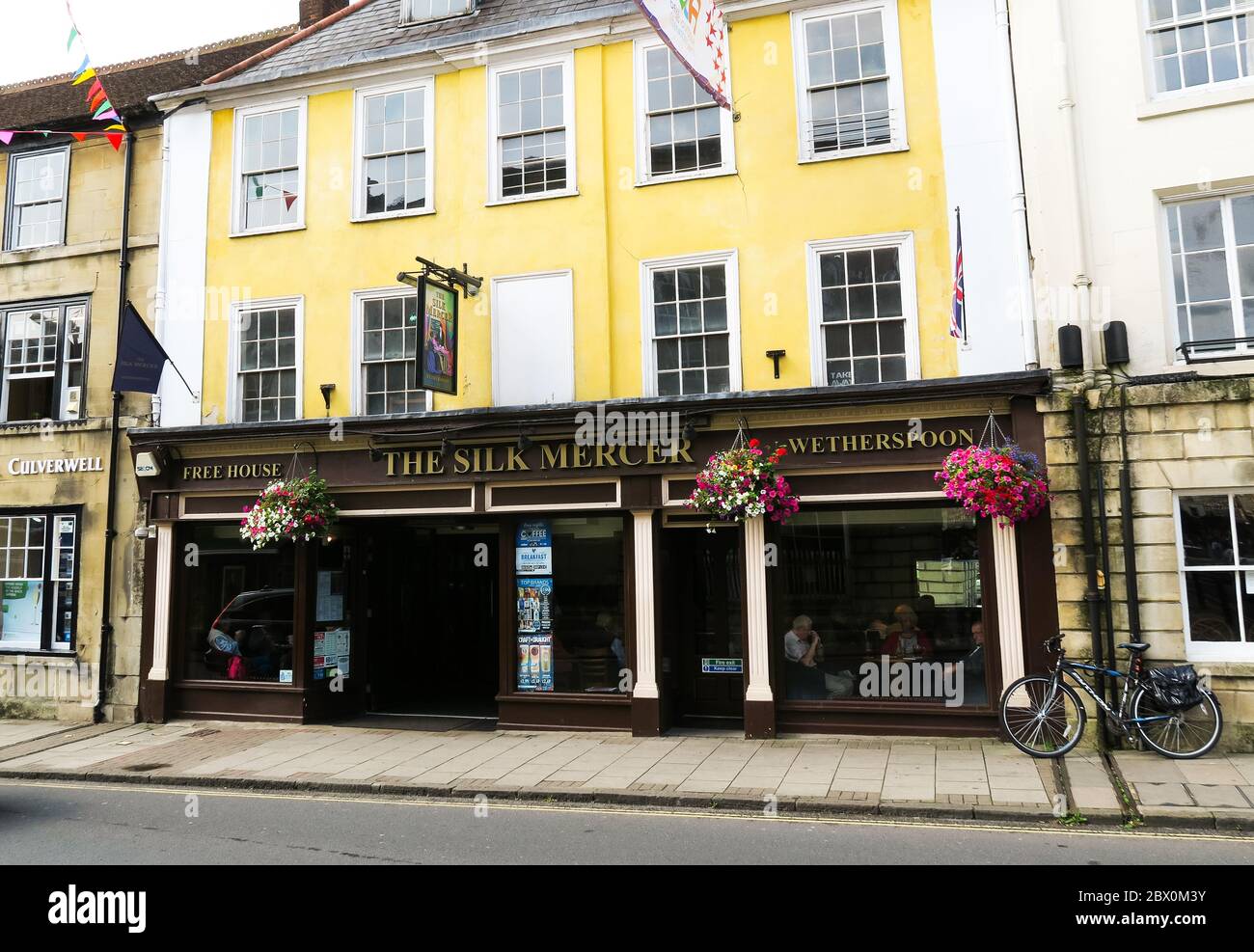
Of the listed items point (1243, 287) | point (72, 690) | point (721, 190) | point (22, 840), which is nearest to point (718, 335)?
point (721, 190)

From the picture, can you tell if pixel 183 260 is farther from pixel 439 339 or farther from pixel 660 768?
pixel 660 768

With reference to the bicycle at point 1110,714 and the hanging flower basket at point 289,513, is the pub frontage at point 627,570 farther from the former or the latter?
the bicycle at point 1110,714

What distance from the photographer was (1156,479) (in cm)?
1021

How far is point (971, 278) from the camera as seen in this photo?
1127 cm

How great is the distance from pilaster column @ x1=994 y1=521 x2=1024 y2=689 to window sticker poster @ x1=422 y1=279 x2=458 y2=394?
6937mm

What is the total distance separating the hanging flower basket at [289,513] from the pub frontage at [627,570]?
0.43m

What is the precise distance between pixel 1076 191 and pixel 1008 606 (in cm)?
476

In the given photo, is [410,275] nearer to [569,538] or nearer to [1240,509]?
[569,538]

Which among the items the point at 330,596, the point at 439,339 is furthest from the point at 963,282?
the point at 330,596

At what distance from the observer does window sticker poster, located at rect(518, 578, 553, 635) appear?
12508mm

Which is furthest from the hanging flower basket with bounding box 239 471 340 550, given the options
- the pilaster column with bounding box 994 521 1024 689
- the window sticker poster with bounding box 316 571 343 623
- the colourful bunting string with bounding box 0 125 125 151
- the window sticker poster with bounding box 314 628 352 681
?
the pilaster column with bounding box 994 521 1024 689

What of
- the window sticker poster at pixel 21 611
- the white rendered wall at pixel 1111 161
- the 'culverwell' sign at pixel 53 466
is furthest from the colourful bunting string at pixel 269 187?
the white rendered wall at pixel 1111 161

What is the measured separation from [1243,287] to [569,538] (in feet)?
27.4

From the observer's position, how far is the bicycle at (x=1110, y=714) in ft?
31.2
